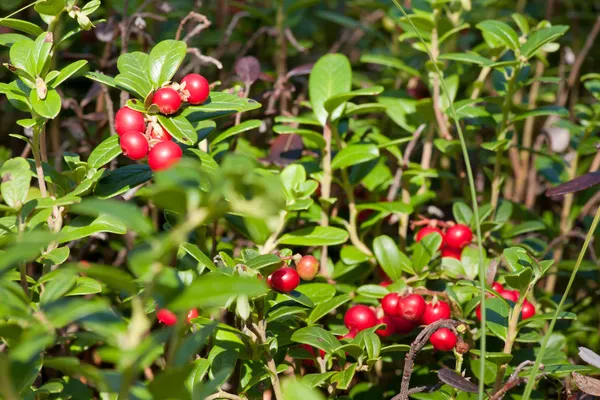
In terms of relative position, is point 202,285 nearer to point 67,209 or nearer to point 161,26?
point 67,209

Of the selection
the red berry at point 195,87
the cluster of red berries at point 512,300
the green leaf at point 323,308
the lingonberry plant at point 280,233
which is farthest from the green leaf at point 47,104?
the cluster of red berries at point 512,300

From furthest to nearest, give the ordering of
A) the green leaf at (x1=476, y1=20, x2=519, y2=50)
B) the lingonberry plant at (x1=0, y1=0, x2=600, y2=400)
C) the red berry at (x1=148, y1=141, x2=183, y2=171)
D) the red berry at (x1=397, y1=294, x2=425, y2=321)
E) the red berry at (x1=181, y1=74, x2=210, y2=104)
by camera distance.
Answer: the green leaf at (x1=476, y1=20, x2=519, y2=50) → the red berry at (x1=397, y1=294, x2=425, y2=321) → the red berry at (x1=181, y1=74, x2=210, y2=104) → the red berry at (x1=148, y1=141, x2=183, y2=171) → the lingonberry plant at (x1=0, y1=0, x2=600, y2=400)

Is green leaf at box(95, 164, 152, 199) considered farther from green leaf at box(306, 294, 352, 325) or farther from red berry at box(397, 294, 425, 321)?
red berry at box(397, 294, 425, 321)

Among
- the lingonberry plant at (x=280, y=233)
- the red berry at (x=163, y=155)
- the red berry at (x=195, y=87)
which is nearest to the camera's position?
the lingonberry plant at (x=280, y=233)

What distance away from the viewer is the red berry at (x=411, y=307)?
150 centimetres

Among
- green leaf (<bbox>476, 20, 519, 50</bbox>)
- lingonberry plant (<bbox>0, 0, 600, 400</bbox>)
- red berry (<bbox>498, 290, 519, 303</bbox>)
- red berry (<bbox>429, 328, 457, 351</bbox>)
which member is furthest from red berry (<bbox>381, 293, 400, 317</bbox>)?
green leaf (<bbox>476, 20, 519, 50</bbox>)

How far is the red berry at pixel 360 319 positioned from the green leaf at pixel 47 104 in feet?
2.42

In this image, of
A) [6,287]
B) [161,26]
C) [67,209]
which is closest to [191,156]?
[67,209]

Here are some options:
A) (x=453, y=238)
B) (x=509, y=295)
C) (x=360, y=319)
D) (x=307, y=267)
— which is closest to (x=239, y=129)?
(x=307, y=267)

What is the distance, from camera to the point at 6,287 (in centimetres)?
89

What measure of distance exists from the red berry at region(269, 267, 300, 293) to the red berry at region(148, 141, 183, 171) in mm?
294

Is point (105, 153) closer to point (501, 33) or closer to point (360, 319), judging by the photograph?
point (360, 319)

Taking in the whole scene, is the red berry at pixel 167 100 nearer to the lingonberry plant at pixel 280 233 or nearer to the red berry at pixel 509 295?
the lingonberry plant at pixel 280 233

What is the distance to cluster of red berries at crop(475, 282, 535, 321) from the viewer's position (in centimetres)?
154
